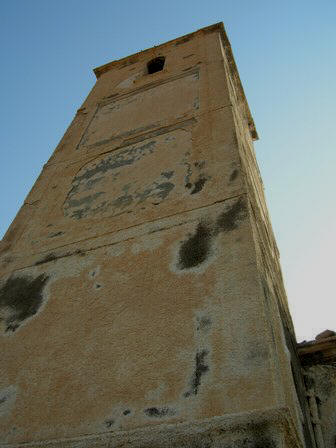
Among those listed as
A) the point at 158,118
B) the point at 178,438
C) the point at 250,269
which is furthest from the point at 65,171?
the point at 178,438

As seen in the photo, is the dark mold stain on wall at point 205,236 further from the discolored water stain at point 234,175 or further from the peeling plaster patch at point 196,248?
the discolored water stain at point 234,175

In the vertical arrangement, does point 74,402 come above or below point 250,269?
below

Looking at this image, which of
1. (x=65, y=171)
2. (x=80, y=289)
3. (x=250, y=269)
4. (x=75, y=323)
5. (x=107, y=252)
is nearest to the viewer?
(x=250, y=269)

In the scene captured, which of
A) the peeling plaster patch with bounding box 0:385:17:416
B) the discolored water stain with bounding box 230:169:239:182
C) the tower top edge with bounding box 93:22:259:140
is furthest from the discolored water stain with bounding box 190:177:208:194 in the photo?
the tower top edge with bounding box 93:22:259:140

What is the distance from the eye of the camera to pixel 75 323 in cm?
→ 243

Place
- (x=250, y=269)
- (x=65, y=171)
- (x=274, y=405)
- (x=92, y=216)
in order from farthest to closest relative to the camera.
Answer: (x=65, y=171) < (x=92, y=216) < (x=250, y=269) < (x=274, y=405)

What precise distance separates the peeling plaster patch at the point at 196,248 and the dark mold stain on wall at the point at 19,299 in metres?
0.97

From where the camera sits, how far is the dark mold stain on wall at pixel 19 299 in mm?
2693

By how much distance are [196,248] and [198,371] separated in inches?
30.8

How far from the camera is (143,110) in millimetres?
4875

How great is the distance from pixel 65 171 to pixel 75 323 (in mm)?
2158

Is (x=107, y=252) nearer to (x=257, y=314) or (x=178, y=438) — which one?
(x=257, y=314)

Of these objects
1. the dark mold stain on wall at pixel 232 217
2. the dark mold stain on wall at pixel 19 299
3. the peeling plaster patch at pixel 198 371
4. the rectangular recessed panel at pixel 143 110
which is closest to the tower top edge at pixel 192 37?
the rectangular recessed panel at pixel 143 110

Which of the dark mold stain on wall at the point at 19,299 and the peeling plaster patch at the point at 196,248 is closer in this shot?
the peeling plaster patch at the point at 196,248
